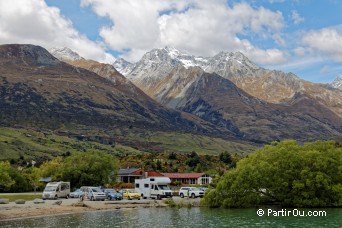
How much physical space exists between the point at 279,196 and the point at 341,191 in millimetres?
10196

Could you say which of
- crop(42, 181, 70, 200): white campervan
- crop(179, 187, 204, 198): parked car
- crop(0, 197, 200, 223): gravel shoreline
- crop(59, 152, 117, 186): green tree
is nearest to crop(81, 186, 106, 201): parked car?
crop(42, 181, 70, 200): white campervan

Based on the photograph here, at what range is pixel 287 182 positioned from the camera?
260ft

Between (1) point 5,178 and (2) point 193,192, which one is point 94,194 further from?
(1) point 5,178

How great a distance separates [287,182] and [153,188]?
32.3 metres

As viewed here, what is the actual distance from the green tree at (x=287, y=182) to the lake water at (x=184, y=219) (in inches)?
203

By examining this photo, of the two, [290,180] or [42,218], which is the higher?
[290,180]

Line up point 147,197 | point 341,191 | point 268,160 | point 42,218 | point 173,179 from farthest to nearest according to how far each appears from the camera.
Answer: point 173,179 < point 147,197 < point 268,160 < point 341,191 < point 42,218

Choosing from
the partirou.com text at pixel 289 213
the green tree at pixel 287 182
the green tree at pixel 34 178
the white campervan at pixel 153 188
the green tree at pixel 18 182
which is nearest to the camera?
the partirou.com text at pixel 289 213

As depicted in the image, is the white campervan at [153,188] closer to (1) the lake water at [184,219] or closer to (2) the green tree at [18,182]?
(1) the lake water at [184,219]

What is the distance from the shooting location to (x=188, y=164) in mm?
183125

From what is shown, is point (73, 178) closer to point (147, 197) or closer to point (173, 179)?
point (147, 197)

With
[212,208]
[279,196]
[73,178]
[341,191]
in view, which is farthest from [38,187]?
[341,191]

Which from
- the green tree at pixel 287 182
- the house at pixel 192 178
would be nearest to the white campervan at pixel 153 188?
the green tree at pixel 287 182

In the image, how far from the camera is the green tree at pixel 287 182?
7719 cm
